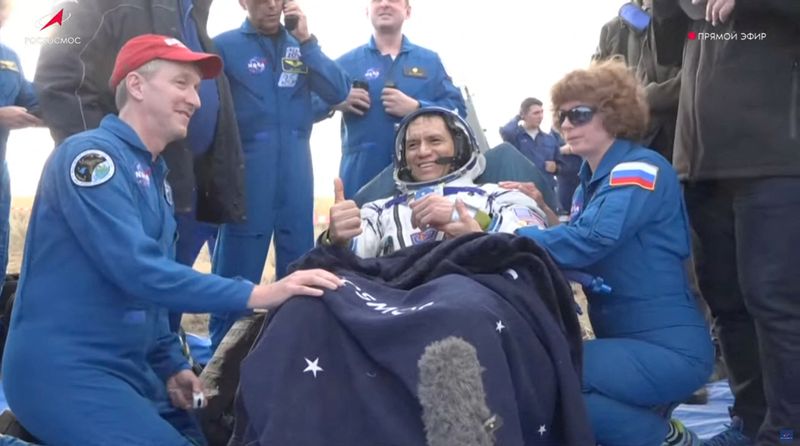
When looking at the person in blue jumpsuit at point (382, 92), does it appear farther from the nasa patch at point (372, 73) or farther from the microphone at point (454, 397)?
the microphone at point (454, 397)

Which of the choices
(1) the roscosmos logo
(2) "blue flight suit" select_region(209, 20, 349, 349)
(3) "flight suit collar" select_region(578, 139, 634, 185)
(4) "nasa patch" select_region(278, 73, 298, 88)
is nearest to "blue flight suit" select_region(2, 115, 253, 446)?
(1) the roscosmos logo

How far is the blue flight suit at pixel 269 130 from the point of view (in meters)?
3.59

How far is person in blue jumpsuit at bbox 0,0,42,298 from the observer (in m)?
3.76

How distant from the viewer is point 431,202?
8.62 ft

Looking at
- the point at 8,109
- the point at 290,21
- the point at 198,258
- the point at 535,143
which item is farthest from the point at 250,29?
the point at 535,143

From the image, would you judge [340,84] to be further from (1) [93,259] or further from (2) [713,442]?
(2) [713,442]

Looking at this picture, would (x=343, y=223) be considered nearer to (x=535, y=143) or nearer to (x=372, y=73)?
(x=372, y=73)

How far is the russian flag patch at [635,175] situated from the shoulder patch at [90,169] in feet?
4.45

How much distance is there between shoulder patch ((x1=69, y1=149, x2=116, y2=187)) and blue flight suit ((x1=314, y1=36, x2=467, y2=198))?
1.72m

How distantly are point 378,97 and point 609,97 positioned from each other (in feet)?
5.22

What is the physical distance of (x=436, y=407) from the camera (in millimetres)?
1821

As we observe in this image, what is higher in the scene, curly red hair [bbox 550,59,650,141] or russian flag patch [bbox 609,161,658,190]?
curly red hair [bbox 550,59,650,141]

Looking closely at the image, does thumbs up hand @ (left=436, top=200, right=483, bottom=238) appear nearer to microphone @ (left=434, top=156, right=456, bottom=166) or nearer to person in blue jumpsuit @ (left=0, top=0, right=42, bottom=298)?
microphone @ (left=434, top=156, right=456, bottom=166)

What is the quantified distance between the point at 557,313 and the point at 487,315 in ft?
1.14
